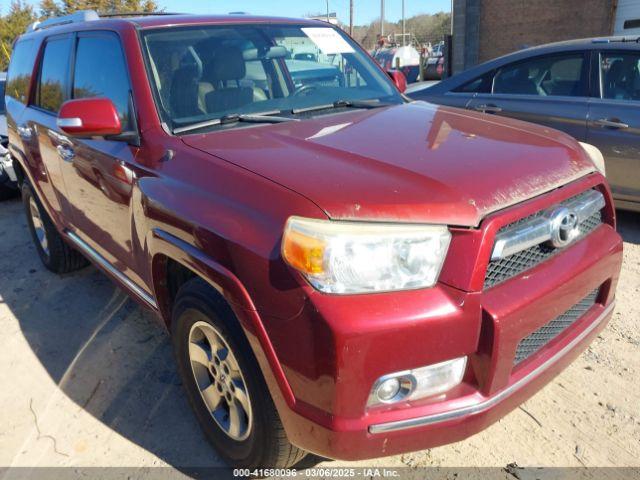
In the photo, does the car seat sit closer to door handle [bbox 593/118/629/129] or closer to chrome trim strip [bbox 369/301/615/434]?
chrome trim strip [bbox 369/301/615/434]

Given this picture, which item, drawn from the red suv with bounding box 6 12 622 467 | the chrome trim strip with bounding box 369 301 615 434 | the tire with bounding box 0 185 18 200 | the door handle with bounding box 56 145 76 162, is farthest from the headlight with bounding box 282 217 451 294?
the tire with bounding box 0 185 18 200

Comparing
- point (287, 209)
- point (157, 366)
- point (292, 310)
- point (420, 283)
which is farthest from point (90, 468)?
point (420, 283)

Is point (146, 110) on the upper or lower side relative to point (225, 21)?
lower

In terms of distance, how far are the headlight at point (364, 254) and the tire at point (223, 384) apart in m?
0.46

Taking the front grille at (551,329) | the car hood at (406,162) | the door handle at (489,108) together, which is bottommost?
the front grille at (551,329)

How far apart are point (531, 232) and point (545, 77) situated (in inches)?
146

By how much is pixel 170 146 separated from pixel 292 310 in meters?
1.05

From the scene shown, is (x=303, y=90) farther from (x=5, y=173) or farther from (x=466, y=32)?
(x=466, y=32)

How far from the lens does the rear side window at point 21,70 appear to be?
4262 millimetres

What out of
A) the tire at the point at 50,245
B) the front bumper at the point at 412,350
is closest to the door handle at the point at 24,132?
the tire at the point at 50,245

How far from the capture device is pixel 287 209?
172 centimetres

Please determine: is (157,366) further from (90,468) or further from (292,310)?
(292,310)

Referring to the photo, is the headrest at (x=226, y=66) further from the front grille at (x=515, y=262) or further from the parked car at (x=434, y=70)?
the parked car at (x=434, y=70)

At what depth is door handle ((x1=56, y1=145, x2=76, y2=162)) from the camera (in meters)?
3.21
